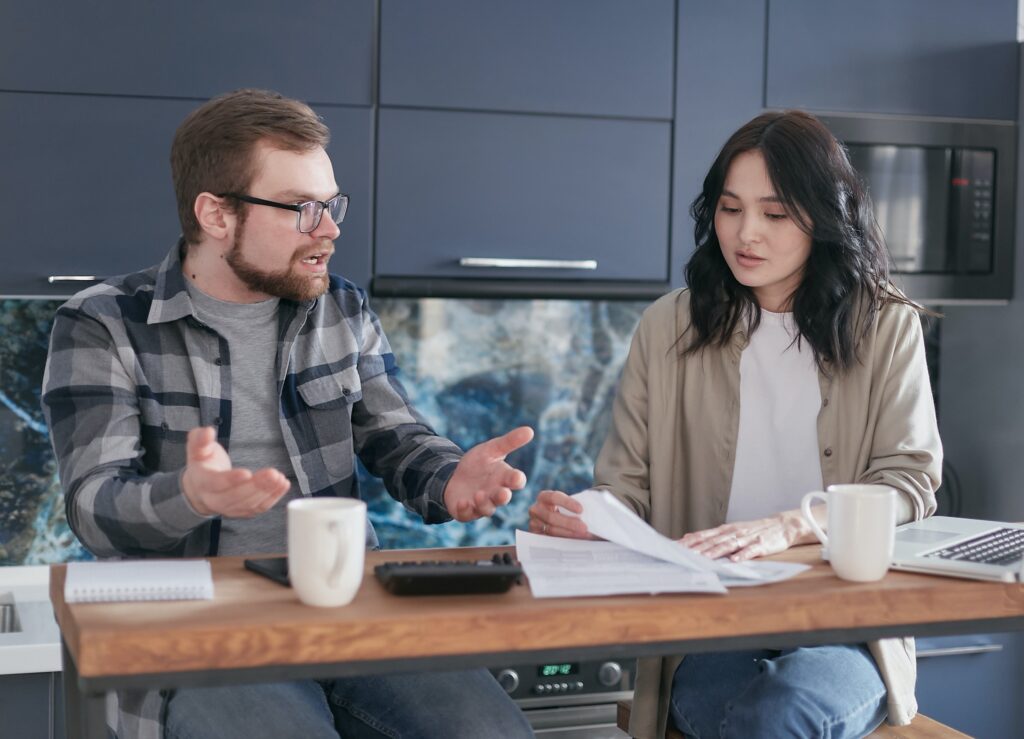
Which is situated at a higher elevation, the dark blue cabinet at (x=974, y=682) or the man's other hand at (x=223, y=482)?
the man's other hand at (x=223, y=482)

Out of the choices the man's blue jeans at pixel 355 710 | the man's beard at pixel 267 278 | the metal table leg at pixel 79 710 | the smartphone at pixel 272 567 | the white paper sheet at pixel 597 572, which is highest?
the man's beard at pixel 267 278

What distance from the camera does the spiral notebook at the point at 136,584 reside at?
1.30 meters

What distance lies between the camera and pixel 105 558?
1801 millimetres

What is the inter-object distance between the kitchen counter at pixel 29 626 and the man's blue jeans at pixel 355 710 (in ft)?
2.67

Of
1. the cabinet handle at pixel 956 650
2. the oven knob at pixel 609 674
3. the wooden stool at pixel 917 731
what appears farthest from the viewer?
the cabinet handle at pixel 956 650

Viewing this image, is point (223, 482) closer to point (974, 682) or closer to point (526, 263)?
point (526, 263)

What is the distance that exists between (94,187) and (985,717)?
2.38 meters

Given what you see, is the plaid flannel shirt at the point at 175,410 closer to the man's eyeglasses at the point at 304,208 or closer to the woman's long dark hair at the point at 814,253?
the man's eyeglasses at the point at 304,208

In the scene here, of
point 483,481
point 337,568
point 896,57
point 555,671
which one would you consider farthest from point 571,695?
point 896,57

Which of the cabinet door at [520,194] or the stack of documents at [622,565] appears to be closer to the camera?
the stack of documents at [622,565]

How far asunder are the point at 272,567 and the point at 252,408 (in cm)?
58

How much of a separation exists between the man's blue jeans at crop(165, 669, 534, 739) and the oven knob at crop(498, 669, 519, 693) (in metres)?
0.85

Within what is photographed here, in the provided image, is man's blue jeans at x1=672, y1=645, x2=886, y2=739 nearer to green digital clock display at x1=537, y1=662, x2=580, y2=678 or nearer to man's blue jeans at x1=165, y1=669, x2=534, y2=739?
man's blue jeans at x1=165, y1=669, x2=534, y2=739

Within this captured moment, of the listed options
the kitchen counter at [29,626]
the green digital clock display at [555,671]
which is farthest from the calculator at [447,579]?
the green digital clock display at [555,671]
